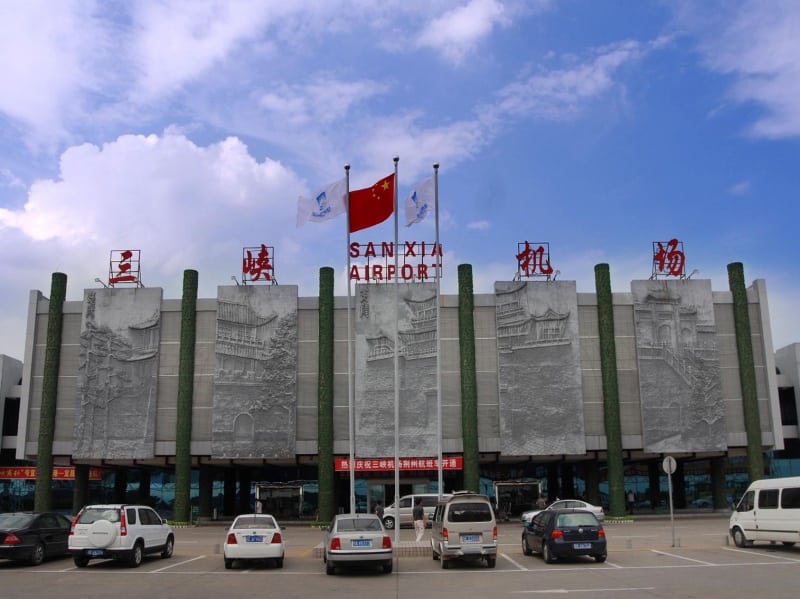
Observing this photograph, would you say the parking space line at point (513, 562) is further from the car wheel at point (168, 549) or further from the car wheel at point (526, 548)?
the car wheel at point (168, 549)

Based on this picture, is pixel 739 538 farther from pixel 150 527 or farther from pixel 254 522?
pixel 150 527

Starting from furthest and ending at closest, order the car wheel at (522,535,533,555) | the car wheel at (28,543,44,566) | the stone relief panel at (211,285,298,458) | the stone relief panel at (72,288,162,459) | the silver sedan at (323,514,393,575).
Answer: the stone relief panel at (72,288,162,459) → the stone relief panel at (211,285,298,458) → the car wheel at (522,535,533,555) → the car wheel at (28,543,44,566) → the silver sedan at (323,514,393,575)

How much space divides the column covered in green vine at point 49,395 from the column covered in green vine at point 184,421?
7.28 metres

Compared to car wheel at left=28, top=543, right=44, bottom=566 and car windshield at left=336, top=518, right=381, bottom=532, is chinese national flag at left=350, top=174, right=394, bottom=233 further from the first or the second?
car wheel at left=28, top=543, right=44, bottom=566

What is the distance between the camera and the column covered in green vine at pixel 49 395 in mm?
41750

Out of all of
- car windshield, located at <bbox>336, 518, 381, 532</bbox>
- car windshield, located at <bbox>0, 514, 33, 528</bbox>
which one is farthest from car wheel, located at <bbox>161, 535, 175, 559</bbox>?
car windshield, located at <bbox>336, 518, 381, 532</bbox>

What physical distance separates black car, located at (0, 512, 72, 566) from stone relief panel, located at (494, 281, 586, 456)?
24819 mm

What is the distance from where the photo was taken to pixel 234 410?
135 feet

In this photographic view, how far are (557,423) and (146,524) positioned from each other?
82.9 feet

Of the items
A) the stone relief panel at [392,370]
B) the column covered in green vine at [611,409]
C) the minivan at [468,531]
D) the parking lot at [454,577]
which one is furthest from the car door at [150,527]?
the column covered in green vine at [611,409]

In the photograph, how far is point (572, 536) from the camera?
20422 mm

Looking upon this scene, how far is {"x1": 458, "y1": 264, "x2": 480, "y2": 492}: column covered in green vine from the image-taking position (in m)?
40.8

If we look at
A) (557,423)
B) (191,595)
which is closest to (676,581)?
(191,595)

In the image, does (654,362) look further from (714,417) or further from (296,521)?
(296,521)
